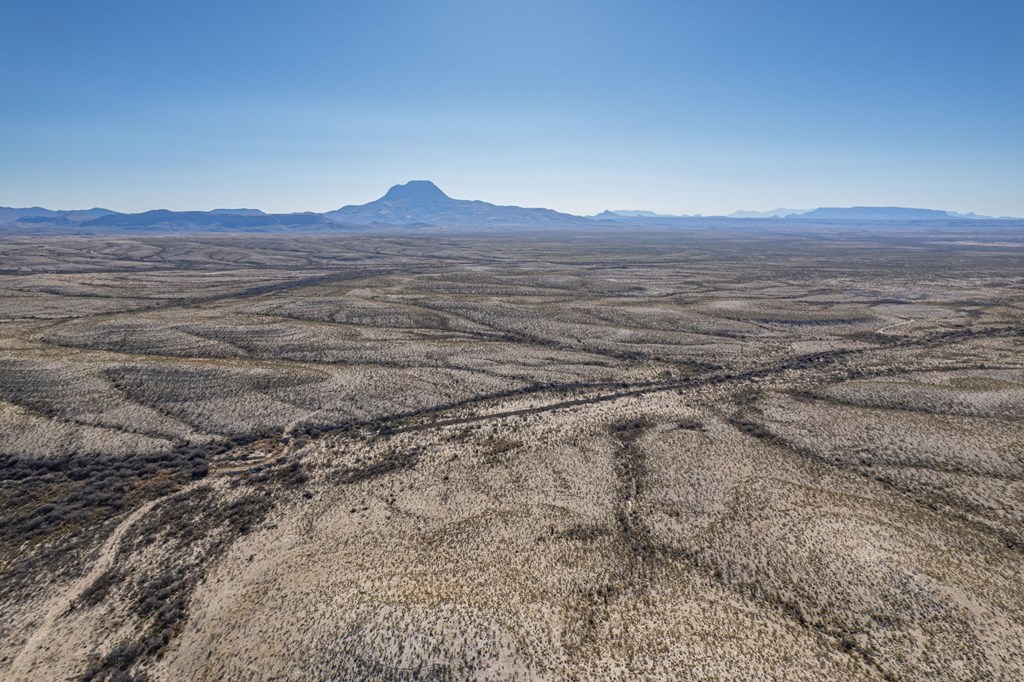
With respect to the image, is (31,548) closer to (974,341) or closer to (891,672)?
(891,672)

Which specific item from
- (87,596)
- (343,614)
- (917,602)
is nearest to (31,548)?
(87,596)

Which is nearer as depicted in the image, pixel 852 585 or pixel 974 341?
pixel 852 585

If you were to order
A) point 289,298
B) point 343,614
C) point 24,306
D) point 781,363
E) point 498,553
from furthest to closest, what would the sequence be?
point 289,298
point 24,306
point 781,363
point 498,553
point 343,614

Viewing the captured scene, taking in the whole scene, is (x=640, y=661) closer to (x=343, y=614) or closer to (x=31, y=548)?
(x=343, y=614)

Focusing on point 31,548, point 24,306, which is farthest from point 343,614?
point 24,306

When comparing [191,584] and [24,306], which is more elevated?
[24,306]

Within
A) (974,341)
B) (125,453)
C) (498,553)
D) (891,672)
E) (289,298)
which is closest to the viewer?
(891,672)
